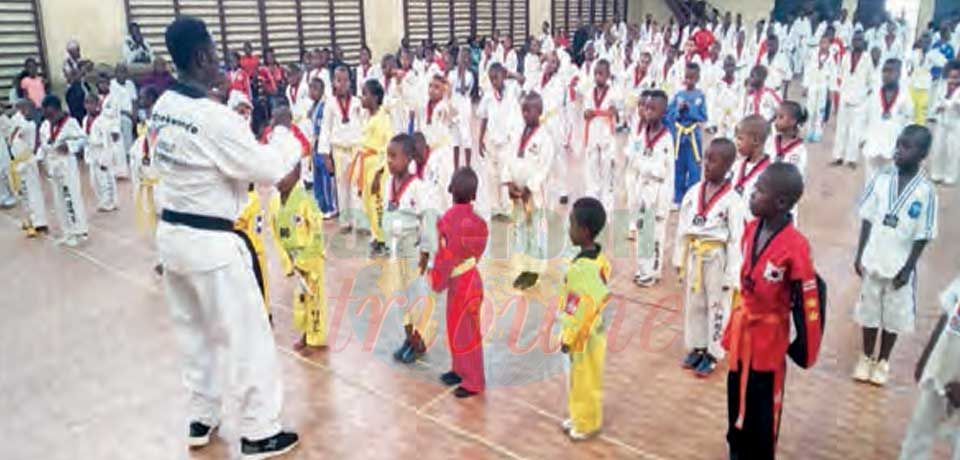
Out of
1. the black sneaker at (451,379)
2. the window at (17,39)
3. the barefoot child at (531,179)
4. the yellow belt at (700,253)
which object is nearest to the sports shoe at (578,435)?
the black sneaker at (451,379)

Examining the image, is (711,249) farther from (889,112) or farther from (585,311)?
(889,112)

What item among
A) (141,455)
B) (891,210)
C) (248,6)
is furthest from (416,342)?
(248,6)

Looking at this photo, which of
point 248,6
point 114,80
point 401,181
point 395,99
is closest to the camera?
point 401,181

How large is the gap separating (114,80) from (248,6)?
4117 mm

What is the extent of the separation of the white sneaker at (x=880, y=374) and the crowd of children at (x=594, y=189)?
1 cm

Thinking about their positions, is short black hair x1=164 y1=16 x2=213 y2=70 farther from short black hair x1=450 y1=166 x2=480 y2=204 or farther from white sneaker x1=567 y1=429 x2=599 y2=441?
white sneaker x1=567 y1=429 x2=599 y2=441

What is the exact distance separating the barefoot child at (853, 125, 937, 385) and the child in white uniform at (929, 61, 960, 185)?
18.2ft

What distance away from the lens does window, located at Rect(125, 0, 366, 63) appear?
40.8 ft

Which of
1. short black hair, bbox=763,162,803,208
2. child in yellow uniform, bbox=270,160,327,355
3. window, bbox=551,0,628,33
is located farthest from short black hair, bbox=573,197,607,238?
window, bbox=551,0,628,33

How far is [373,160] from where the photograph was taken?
6.45 m

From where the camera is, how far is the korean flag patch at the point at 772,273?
2.85 m

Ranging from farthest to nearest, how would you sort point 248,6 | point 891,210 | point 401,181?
point 248,6 < point 401,181 < point 891,210

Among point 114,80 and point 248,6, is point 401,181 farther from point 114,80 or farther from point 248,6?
point 248,6

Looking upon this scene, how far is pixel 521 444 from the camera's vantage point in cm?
354
